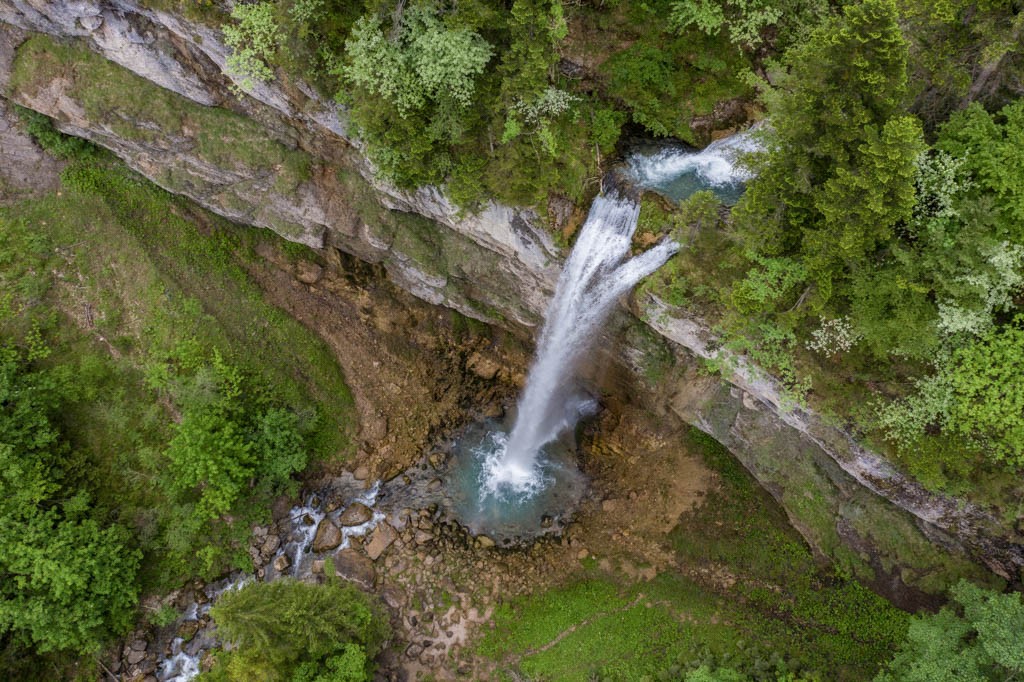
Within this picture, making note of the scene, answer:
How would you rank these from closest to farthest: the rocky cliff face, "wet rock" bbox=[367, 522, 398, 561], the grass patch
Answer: the rocky cliff face, the grass patch, "wet rock" bbox=[367, 522, 398, 561]

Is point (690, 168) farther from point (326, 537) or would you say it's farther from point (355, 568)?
point (326, 537)

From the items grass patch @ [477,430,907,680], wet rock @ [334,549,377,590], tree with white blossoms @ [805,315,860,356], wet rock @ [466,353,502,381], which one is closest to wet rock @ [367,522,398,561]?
wet rock @ [334,549,377,590]

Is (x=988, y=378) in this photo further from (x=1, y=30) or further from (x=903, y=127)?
(x=1, y=30)

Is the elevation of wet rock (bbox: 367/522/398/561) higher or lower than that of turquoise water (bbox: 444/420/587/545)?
lower

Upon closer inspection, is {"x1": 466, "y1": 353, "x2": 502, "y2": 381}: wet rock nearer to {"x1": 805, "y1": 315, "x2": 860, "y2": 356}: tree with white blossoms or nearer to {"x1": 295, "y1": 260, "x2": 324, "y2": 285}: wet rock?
{"x1": 295, "y1": 260, "x2": 324, "y2": 285}: wet rock

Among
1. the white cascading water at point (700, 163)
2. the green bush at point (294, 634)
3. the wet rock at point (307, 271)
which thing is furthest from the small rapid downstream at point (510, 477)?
the wet rock at point (307, 271)

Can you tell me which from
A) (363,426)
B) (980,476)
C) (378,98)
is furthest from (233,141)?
(980,476)
